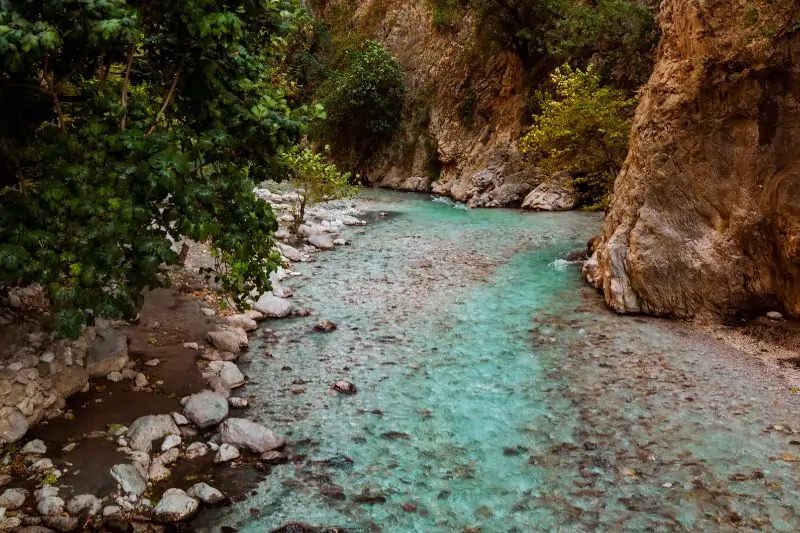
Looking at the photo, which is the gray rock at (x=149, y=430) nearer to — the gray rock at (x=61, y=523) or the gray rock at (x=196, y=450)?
the gray rock at (x=196, y=450)

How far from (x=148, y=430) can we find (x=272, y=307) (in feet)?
17.0

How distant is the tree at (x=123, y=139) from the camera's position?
481 cm

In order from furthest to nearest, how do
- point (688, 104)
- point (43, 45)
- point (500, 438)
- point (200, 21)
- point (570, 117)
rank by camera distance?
point (570, 117) → point (688, 104) → point (500, 438) → point (200, 21) → point (43, 45)

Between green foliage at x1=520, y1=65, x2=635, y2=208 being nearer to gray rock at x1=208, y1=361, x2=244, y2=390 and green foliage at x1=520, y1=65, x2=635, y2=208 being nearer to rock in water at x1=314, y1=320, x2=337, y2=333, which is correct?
rock in water at x1=314, y1=320, x2=337, y2=333

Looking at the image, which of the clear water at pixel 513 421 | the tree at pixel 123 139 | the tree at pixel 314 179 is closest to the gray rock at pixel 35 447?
the tree at pixel 123 139

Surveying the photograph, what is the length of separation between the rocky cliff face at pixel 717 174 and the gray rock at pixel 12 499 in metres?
10.9

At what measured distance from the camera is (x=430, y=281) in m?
14.8

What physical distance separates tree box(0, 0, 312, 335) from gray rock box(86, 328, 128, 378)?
95.5 inches

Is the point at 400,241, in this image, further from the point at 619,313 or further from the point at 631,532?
the point at 631,532

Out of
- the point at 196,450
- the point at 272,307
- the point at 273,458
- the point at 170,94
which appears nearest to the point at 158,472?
the point at 196,450

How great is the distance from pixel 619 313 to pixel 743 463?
5633 millimetres

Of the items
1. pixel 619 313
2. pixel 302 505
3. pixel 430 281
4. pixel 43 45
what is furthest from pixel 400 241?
pixel 43 45

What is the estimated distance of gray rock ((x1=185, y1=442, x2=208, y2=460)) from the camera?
642 centimetres

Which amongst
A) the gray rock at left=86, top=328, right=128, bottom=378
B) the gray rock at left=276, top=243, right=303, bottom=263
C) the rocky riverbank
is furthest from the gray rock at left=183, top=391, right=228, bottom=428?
the gray rock at left=276, top=243, right=303, bottom=263
